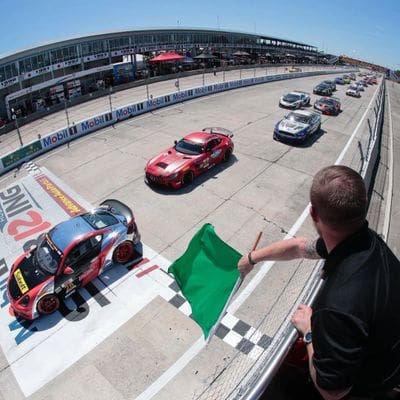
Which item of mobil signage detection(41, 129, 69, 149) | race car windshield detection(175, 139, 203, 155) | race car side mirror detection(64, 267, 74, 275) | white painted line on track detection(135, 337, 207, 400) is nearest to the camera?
white painted line on track detection(135, 337, 207, 400)

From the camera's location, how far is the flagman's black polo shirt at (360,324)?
1630 mm

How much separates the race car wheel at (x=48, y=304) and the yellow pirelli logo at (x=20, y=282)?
444 mm

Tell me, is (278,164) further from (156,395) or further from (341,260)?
(341,260)

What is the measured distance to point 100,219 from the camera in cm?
812

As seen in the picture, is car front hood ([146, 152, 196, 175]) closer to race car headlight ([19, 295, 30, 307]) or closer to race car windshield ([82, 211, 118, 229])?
race car windshield ([82, 211, 118, 229])

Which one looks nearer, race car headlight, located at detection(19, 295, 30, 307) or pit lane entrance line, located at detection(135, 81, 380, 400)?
pit lane entrance line, located at detection(135, 81, 380, 400)

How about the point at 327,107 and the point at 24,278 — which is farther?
the point at 327,107

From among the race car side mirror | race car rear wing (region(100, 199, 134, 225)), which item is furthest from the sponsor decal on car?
the race car side mirror

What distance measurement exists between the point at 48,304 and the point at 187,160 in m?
7.20

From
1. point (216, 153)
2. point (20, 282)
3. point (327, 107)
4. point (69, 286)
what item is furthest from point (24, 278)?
point (327, 107)

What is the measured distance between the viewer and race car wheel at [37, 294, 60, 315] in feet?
22.1

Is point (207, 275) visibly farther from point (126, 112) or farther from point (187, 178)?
point (126, 112)

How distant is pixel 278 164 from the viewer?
47.4 ft

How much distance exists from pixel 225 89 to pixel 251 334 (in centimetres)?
2921
